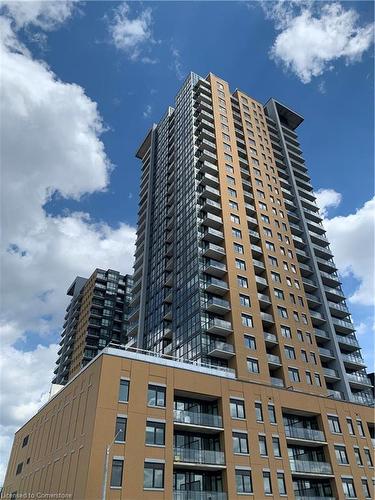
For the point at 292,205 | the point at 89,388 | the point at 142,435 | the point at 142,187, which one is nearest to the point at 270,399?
the point at 142,435

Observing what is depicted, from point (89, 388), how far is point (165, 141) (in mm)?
64634

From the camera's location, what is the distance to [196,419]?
41750mm

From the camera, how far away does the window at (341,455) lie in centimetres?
4874

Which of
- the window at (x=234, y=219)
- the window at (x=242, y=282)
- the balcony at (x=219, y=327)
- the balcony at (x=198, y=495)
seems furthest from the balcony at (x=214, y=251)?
the balcony at (x=198, y=495)

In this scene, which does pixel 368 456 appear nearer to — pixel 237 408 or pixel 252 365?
pixel 252 365

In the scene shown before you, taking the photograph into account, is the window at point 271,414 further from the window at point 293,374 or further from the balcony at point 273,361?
the window at point 293,374

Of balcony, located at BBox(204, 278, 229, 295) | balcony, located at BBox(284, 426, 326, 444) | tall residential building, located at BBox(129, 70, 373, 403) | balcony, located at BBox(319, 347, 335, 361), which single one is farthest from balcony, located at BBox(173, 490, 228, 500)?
balcony, located at BBox(319, 347, 335, 361)

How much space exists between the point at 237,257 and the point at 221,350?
53.9ft

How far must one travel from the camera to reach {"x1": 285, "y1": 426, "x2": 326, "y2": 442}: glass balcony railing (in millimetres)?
Result: 47219

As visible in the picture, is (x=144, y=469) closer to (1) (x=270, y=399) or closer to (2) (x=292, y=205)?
(1) (x=270, y=399)

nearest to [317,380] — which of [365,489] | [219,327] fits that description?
[365,489]

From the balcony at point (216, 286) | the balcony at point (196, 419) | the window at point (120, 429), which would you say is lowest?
the window at point (120, 429)

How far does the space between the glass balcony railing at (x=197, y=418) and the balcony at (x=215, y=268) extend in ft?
74.2

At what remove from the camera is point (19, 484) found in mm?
50156
